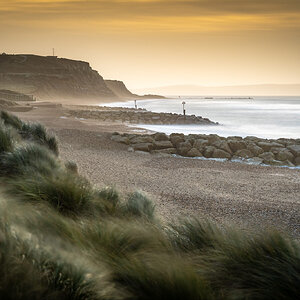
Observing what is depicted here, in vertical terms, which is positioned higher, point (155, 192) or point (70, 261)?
point (70, 261)

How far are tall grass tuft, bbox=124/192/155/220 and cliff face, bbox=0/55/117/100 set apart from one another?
112 meters

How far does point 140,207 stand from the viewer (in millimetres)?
5062

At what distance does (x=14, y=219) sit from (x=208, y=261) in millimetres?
1489

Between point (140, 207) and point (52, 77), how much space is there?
13398 centimetres

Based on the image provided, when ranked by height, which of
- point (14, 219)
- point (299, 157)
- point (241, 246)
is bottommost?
point (299, 157)

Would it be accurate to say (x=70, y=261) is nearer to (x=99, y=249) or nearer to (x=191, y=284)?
(x=99, y=249)

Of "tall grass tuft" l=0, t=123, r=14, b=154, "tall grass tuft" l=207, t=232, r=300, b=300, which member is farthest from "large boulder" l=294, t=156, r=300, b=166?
"tall grass tuft" l=207, t=232, r=300, b=300

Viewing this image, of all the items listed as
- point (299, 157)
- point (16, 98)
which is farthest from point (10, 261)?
point (16, 98)

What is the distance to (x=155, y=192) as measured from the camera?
8.06 meters

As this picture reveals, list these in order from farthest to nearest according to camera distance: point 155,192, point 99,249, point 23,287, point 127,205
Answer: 1. point 155,192
2. point 127,205
3. point 99,249
4. point 23,287

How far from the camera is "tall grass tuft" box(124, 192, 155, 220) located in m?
4.89

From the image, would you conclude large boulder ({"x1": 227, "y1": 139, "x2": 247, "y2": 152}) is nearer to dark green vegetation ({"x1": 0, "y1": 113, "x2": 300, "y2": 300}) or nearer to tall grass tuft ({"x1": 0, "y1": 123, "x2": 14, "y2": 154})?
tall grass tuft ({"x1": 0, "y1": 123, "x2": 14, "y2": 154})

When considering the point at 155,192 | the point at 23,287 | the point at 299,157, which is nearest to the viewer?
the point at 23,287

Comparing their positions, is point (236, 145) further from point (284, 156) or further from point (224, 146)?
point (284, 156)
